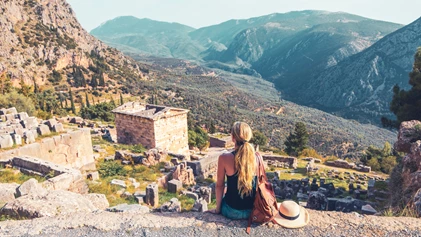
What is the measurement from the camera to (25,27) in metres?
64.9

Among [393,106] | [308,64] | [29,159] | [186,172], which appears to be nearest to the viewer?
[29,159]

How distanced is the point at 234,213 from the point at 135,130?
55.2 ft

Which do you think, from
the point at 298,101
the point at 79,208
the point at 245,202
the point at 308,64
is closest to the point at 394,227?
the point at 245,202

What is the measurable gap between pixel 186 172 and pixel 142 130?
7.44 metres

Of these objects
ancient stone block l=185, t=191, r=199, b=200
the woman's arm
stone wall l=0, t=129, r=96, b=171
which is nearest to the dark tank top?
the woman's arm

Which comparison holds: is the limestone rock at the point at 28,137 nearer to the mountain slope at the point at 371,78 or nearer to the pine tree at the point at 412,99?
the pine tree at the point at 412,99

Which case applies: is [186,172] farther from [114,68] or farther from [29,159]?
[114,68]

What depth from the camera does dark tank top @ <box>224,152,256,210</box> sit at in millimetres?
4910

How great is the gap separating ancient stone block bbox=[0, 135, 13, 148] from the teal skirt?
9229 millimetres

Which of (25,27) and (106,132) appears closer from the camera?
(106,132)

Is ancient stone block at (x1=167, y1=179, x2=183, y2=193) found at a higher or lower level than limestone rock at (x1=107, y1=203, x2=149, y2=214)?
lower

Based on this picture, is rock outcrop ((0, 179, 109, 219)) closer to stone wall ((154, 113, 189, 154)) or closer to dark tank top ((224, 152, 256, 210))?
dark tank top ((224, 152, 256, 210))

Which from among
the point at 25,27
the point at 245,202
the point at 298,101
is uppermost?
the point at 25,27

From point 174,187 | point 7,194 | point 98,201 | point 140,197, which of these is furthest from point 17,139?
point 174,187
